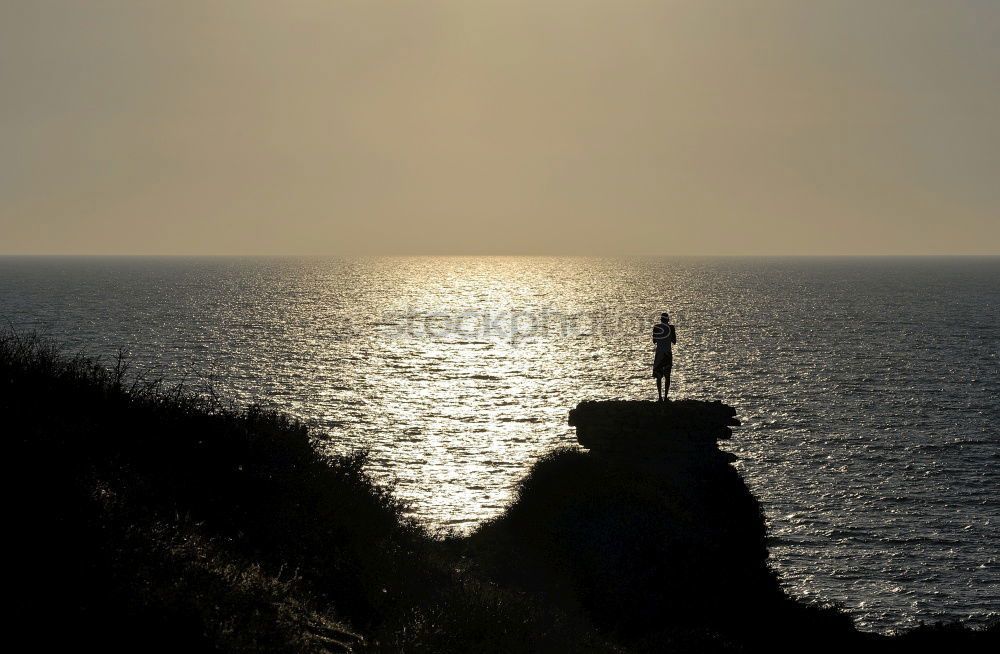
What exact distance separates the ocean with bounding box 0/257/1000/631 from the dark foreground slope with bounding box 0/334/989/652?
4.31 m

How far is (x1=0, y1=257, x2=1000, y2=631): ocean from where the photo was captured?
1478 inches

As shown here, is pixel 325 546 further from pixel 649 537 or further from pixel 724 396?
pixel 724 396

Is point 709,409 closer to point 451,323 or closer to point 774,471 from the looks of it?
point 774,471

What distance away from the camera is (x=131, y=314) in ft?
431

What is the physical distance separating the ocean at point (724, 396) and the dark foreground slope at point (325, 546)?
4313 millimetres

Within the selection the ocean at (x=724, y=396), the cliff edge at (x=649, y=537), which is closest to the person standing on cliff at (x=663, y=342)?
the cliff edge at (x=649, y=537)

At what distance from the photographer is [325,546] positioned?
13508 mm

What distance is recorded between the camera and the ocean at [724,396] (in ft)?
123

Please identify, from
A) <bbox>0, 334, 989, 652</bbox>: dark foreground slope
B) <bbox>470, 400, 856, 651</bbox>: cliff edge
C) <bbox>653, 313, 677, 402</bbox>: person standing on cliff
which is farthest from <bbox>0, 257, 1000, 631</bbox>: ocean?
<bbox>653, 313, 677, 402</bbox>: person standing on cliff

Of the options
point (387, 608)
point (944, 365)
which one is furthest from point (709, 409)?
point (944, 365)

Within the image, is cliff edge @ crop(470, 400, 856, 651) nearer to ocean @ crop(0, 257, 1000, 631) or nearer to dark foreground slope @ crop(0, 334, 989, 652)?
dark foreground slope @ crop(0, 334, 989, 652)

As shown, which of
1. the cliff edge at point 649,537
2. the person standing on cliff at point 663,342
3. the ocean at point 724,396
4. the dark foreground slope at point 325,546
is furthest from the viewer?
the ocean at point 724,396

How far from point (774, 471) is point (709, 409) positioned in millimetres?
23299

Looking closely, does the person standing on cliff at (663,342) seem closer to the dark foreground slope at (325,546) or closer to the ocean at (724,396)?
the dark foreground slope at (325,546)
